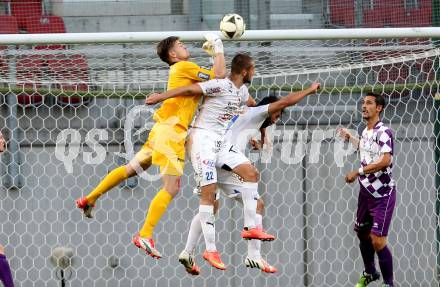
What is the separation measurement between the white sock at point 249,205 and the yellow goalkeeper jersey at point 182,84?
0.58 metres

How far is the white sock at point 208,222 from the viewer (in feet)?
21.4

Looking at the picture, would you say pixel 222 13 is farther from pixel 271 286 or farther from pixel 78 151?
pixel 271 286

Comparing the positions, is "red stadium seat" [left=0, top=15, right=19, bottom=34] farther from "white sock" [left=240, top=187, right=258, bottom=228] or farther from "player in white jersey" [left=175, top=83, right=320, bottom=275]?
"white sock" [left=240, top=187, right=258, bottom=228]

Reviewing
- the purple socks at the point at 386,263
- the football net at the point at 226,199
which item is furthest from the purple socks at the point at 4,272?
the purple socks at the point at 386,263

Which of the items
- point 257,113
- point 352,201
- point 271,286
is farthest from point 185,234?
point 257,113

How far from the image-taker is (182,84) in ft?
21.2

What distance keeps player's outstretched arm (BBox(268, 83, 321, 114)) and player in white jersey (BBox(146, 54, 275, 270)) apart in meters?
0.23

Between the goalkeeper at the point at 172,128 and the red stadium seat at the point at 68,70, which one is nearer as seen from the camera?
the goalkeeper at the point at 172,128

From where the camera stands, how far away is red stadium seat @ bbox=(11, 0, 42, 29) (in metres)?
9.07

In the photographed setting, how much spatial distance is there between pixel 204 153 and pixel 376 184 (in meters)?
1.62

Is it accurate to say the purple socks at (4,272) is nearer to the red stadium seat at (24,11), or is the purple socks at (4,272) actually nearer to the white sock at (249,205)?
the white sock at (249,205)

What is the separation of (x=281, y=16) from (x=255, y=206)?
295 centimetres

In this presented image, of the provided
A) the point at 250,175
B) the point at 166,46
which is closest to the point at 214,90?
the point at 166,46

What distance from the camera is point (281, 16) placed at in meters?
9.10
